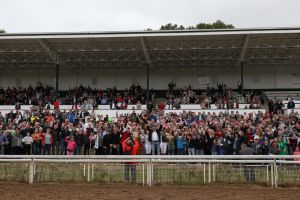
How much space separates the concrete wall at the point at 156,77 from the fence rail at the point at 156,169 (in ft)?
76.0

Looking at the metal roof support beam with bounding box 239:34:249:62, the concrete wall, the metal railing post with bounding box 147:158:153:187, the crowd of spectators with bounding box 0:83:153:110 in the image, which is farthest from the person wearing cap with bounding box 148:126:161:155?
the concrete wall

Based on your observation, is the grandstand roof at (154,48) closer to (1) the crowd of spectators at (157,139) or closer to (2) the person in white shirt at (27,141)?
(1) the crowd of spectators at (157,139)

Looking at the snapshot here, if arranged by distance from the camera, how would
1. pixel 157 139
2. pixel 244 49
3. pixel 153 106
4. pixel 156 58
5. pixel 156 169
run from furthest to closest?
pixel 156 58 < pixel 153 106 < pixel 244 49 < pixel 157 139 < pixel 156 169

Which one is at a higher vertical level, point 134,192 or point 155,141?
point 155,141

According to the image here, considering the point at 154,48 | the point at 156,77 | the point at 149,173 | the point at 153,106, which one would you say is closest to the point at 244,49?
the point at 154,48

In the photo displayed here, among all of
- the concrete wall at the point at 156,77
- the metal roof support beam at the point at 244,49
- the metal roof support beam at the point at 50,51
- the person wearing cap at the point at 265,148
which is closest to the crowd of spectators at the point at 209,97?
the concrete wall at the point at 156,77

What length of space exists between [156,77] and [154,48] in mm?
5843

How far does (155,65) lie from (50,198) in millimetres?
25722

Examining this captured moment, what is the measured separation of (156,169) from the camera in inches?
542

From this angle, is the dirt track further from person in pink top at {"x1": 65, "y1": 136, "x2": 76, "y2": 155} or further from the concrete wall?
the concrete wall

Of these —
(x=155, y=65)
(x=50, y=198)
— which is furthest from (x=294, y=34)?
(x=50, y=198)

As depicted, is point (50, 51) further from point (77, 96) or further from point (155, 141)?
point (155, 141)

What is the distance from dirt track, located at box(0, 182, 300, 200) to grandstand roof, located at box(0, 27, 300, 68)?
55.3ft

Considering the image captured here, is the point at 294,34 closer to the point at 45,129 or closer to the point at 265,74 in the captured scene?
the point at 265,74
